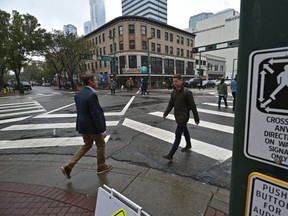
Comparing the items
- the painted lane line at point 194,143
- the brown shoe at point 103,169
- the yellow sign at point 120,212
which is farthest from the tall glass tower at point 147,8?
the yellow sign at point 120,212

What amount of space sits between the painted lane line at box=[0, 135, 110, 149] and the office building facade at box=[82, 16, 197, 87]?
31.0 meters

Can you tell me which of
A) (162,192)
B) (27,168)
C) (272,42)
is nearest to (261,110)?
(272,42)

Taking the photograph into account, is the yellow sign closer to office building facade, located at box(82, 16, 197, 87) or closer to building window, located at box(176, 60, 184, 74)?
office building facade, located at box(82, 16, 197, 87)

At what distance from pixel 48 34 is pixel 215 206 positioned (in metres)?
37.4

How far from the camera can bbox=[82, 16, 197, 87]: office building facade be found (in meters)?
40.5

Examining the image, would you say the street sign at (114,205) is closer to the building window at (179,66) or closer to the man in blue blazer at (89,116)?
the man in blue blazer at (89,116)

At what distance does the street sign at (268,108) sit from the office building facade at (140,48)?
36364mm

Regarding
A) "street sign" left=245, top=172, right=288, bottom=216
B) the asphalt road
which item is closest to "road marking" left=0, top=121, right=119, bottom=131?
the asphalt road

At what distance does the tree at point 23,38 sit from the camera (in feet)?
95.5

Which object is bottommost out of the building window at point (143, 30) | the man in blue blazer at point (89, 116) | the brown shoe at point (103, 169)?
the brown shoe at point (103, 169)

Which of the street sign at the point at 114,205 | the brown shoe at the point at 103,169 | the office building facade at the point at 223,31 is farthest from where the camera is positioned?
the office building facade at the point at 223,31

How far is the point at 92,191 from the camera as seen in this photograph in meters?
3.36

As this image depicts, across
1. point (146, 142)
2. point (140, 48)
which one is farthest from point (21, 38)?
point (146, 142)

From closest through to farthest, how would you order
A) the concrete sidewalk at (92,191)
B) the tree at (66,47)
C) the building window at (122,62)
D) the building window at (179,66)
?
the concrete sidewalk at (92,191), the tree at (66,47), the building window at (122,62), the building window at (179,66)
